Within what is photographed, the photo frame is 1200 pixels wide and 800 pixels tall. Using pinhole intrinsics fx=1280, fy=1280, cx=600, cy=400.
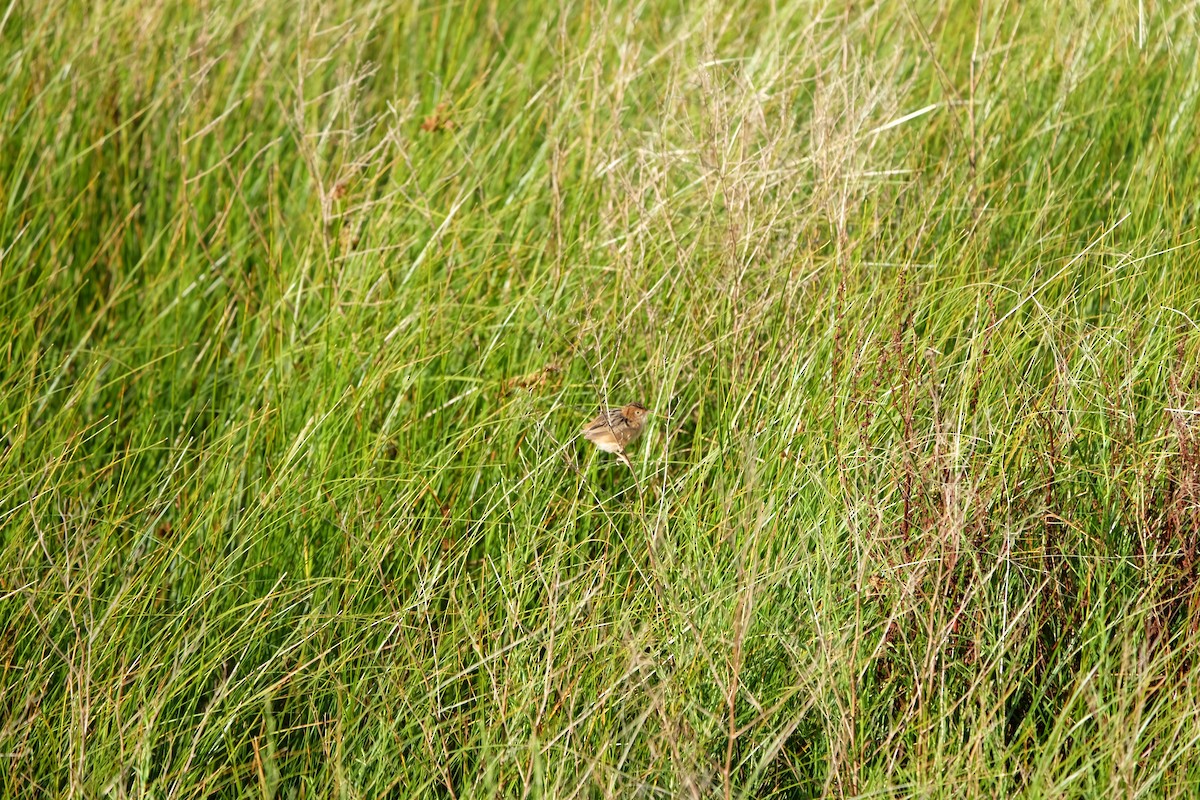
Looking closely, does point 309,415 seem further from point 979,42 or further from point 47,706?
point 979,42

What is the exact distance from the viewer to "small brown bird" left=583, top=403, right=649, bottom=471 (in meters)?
2.51

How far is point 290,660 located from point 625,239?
1301mm

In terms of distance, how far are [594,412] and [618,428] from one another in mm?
188

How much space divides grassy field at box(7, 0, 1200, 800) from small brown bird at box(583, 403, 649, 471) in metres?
0.04

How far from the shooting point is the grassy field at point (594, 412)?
6.79 feet

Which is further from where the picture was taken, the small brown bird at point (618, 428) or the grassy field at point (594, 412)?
the small brown bird at point (618, 428)

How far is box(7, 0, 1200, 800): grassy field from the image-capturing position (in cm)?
207

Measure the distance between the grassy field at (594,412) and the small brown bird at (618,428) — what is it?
0.04 meters

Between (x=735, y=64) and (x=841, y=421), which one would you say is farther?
(x=735, y=64)

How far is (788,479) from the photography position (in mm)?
2389

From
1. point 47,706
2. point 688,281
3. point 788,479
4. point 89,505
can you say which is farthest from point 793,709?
point 89,505

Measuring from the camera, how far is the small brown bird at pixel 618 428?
2.51 metres

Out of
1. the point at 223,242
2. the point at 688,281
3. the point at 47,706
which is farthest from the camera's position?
the point at 223,242

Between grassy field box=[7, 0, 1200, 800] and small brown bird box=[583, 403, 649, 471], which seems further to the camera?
small brown bird box=[583, 403, 649, 471]
